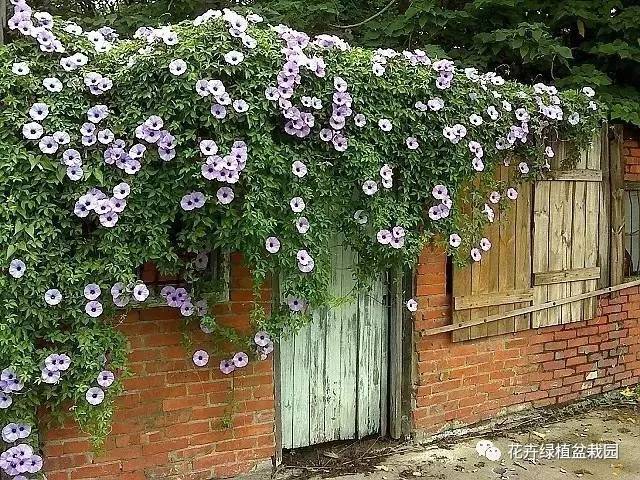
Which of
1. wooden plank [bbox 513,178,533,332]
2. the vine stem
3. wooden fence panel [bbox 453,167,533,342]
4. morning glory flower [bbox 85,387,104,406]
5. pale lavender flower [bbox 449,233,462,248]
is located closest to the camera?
morning glory flower [bbox 85,387,104,406]

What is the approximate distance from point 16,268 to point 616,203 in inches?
192

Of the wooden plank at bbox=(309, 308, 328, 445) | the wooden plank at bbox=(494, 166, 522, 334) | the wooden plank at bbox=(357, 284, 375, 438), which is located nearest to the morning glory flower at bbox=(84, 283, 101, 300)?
the wooden plank at bbox=(309, 308, 328, 445)

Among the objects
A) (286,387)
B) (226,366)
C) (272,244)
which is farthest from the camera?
(286,387)

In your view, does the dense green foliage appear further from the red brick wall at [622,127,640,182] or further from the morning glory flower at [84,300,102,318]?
the morning glory flower at [84,300,102,318]

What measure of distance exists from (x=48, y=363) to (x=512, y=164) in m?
3.48

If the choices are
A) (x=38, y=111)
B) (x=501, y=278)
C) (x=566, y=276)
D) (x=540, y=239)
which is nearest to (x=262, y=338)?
(x=38, y=111)

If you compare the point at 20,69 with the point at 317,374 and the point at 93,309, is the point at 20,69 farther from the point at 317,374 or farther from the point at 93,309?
the point at 317,374

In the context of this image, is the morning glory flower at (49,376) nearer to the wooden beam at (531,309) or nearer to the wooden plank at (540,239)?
the wooden beam at (531,309)

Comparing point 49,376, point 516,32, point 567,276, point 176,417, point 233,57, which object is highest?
point 516,32

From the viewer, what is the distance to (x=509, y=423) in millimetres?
5617

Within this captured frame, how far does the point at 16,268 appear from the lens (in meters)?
3.34

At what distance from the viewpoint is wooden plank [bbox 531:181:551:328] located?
221 inches

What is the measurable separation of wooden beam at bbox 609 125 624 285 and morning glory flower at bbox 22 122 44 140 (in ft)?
15.1

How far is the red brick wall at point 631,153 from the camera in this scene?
20.2 ft
